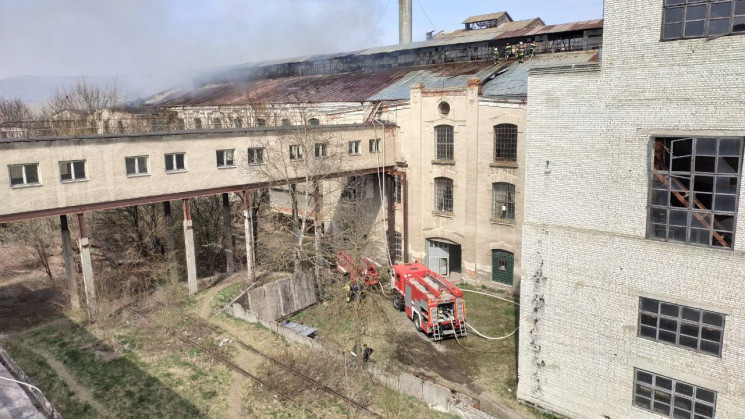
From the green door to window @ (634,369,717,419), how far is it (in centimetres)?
1224

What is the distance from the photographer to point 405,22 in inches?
2186

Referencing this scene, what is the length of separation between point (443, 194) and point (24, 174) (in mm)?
18254

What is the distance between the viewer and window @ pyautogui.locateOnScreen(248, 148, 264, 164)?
2424 centimetres

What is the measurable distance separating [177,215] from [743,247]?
2923 cm

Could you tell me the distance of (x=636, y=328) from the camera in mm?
12930

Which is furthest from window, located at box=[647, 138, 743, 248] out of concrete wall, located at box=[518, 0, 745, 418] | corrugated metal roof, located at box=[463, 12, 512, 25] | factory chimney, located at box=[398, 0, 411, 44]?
factory chimney, located at box=[398, 0, 411, 44]

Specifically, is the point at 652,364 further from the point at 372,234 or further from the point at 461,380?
the point at 372,234

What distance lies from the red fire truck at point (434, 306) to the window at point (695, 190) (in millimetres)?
8744

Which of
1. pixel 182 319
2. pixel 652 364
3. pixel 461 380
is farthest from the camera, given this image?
pixel 182 319

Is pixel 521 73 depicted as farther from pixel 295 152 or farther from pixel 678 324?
pixel 678 324

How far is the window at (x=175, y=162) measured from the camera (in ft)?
71.6

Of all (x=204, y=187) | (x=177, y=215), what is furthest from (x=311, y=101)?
(x=204, y=187)

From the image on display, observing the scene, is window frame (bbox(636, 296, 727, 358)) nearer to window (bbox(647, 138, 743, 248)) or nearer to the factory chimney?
window (bbox(647, 138, 743, 248))

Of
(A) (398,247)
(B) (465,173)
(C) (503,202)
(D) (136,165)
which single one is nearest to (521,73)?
(B) (465,173)
